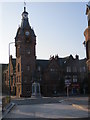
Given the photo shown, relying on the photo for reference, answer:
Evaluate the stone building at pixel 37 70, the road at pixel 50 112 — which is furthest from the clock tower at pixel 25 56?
the road at pixel 50 112

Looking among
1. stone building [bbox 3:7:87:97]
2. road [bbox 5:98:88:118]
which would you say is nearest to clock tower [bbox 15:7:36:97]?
stone building [bbox 3:7:87:97]

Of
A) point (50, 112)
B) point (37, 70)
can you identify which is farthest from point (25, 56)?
point (50, 112)

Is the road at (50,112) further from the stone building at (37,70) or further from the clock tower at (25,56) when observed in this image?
the clock tower at (25,56)

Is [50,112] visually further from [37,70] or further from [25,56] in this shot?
[37,70]

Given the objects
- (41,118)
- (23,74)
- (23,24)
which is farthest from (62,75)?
(41,118)

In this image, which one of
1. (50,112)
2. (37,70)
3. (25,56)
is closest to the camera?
(50,112)

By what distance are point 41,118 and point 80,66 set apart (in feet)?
177

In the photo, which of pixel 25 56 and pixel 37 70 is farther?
pixel 37 70

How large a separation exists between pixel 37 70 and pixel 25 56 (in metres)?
5.88

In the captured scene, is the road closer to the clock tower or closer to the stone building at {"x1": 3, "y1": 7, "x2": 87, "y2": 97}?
the stone building at {"x1": 3, "y1": 7, "x2": 87, "y2": 97}

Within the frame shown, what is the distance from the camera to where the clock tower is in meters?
57.4

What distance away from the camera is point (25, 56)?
58.3 m

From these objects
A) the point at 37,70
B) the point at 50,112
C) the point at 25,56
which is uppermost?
the point at 25,56

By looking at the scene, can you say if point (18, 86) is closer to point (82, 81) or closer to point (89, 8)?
point (82, 81)
